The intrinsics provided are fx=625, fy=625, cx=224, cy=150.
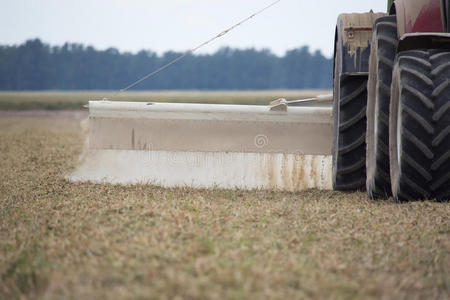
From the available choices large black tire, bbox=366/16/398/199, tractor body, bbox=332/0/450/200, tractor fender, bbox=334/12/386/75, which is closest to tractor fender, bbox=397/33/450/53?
tractor body, bbox=332/0/450/200

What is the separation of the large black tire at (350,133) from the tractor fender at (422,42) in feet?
3.50

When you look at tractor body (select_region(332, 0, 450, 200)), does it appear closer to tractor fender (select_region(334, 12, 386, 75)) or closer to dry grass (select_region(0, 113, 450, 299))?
tractor fender (select_region(334, 12, 386, 75))

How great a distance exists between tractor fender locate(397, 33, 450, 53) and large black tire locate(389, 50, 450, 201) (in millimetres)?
62

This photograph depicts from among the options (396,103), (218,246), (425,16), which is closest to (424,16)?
(425,16)

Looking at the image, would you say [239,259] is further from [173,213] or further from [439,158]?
[439,158]

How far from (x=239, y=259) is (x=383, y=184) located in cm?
219

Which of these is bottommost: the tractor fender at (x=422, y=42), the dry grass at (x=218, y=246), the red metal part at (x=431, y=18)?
the dry grass at (x=218, y=246)

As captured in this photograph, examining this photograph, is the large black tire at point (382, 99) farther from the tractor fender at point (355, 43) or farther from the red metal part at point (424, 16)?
the tractor fender at point (355, 43)

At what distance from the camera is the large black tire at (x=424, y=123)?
3836 mm

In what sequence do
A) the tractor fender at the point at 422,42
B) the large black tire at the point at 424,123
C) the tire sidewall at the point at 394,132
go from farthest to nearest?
the tire sidewall at the point at 394,132, the tractor fender at the point at 422,42, the large black tire at the point at 424,123

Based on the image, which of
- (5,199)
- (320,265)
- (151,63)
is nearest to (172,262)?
(320,265)

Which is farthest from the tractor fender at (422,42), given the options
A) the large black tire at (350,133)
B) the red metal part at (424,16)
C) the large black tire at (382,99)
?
the large black tire at (350,133)

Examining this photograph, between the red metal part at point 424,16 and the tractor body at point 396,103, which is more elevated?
the red metal part at point 424,16

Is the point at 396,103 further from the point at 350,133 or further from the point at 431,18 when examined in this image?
the point at 350,133
